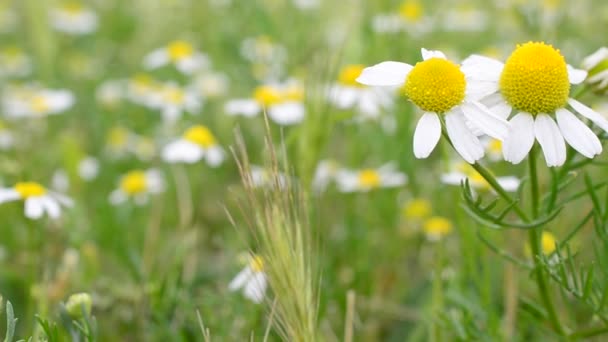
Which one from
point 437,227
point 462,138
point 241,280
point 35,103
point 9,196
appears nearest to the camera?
point 462,138

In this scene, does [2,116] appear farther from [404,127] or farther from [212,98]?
[404,127]

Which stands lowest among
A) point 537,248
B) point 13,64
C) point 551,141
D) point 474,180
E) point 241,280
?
point 13,64

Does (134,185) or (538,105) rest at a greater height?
(538,105)

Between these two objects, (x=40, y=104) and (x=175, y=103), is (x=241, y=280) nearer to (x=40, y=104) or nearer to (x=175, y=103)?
(x=175, y=103)

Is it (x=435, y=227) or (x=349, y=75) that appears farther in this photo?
(x=349, y=75)

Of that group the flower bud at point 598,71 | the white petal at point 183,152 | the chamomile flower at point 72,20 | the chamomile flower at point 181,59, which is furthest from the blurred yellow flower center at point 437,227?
the chamomile flower at point 72,20

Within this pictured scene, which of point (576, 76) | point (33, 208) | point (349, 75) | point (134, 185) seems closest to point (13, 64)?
point (134, 185)

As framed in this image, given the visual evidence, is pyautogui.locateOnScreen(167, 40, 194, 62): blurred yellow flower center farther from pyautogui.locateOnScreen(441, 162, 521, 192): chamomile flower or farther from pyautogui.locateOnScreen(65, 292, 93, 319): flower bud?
pyautogui.locateOnScreen(65, 292, 93, 319): flower bud
